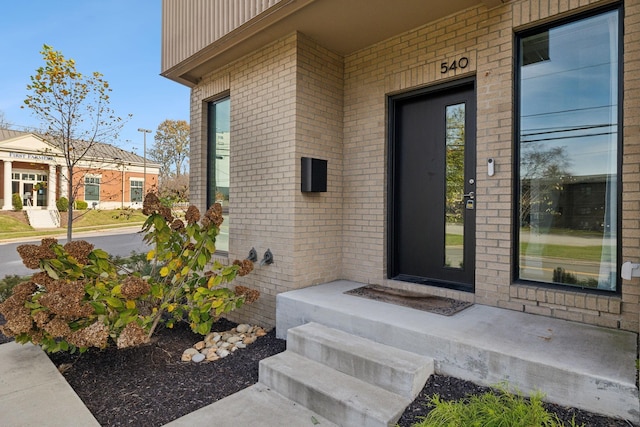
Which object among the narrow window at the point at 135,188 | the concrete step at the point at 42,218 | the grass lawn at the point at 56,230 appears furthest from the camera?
the narrow window at the point at 135,188

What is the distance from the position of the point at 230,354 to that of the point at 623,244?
3380 millimetres

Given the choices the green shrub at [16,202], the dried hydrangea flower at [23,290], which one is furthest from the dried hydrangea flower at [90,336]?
the green shrub at [16,202]

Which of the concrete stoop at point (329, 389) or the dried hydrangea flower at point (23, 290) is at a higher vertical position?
the dried hydrangea flower at point (23, 290)

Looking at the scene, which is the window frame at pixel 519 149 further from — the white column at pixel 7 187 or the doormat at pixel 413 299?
the white column at pixel 7 187

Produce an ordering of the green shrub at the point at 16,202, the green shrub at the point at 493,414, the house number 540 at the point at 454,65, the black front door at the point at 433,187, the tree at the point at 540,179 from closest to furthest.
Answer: the green shrub at the point at 493,414, the tree at the point at 540,179, the house number 540 at the point at 454,65, the black front door at the point at 433,187, the green shrub at the point at 16,202

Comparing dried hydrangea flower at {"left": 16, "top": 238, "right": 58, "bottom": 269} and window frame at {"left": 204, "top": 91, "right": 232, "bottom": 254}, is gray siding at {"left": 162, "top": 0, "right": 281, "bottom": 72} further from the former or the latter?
dried hydrangea flower at {"left": 16, "top": 238, "right": 58, "bottom": 269}

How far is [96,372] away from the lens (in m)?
2.90

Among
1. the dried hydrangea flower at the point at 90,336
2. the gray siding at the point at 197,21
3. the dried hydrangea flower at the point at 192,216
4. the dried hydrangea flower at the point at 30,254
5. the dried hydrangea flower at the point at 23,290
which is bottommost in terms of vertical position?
the dried hydrangea flower at the point at 90,336

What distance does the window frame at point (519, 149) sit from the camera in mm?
2695

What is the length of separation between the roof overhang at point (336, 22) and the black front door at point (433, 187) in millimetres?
721

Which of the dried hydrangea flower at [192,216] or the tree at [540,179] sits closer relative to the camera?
the tree at [540,179]

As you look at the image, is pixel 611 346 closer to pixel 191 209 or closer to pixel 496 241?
pixel 496 241

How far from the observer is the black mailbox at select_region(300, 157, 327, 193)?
3.81 m

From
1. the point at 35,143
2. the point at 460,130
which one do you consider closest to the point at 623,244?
the point at 460,130
